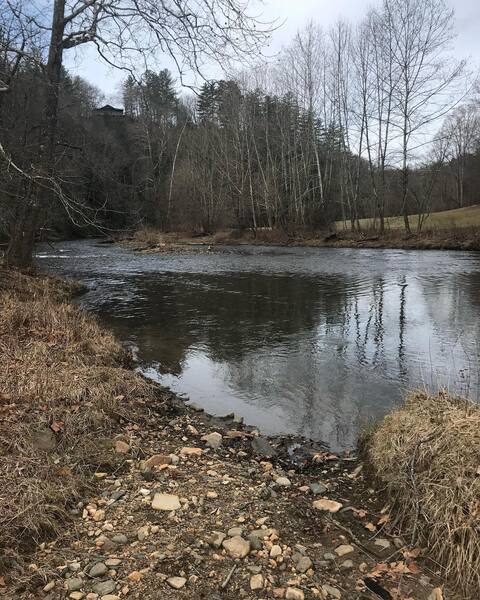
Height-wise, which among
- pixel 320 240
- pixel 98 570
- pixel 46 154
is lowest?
pixel 98 570

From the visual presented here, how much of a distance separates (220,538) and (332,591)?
76cm

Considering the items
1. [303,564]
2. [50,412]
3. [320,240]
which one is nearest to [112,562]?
[303,564]

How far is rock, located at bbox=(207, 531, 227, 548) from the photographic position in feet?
10.3

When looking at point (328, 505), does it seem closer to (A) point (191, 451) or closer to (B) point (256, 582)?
(B) point (256, 582)

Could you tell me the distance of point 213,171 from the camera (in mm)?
47938

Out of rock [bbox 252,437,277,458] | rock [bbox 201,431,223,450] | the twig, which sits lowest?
rock [bbox 252,437,277,458]

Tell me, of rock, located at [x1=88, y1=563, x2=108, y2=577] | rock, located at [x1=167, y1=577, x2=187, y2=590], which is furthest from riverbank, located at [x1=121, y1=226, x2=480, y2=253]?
rock, located at [x1=88, y1=563, x2=108, y2=577]

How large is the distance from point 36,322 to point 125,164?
46.2 metres

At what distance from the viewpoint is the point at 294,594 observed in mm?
2760

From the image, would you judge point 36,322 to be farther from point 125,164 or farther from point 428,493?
point 125,164

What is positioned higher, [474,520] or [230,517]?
[474,520]

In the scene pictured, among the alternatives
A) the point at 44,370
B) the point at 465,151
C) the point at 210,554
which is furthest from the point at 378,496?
the point at 465,151

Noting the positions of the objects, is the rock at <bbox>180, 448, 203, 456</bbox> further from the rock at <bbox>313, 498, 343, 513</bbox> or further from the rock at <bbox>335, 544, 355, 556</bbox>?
the rock at <bbox>335, 544, 355, 556</bbox>

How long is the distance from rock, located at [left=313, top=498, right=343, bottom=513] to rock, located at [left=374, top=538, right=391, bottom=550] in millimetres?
445
